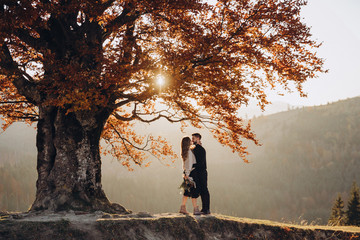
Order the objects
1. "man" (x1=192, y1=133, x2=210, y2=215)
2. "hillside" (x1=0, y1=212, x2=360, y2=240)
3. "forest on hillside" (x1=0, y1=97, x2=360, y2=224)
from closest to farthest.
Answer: "hillside" (x1=0, y1=212, x2=360, y2=240) < "man" (x1=192, y1=133, x2=210, y2=215) < "forest on hillside" (x1=0, y1=97, x2=360, y2=224)

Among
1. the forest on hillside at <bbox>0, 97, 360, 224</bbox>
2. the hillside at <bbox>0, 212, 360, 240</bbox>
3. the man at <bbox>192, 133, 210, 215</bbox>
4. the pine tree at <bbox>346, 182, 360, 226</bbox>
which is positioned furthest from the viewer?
the forest on hillside at <bbox>0, 97, 360, 224</bbox>

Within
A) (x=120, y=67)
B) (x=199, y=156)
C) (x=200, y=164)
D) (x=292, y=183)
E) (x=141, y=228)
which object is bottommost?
(x=292, y=183)

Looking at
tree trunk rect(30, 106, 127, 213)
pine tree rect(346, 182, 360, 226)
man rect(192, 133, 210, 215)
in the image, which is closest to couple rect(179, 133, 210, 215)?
man rect(192, 133, 210, 215)

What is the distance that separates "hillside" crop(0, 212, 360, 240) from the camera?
668 cm

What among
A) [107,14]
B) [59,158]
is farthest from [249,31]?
[59,158]

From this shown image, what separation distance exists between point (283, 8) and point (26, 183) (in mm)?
182239

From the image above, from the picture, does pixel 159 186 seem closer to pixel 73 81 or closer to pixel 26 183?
pixel 26 183

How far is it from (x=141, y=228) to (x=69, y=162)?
3.61 m

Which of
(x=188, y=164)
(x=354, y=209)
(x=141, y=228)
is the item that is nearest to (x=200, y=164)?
(x=188, y=164)

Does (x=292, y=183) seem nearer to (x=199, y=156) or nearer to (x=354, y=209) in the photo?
(x=354, y=209)

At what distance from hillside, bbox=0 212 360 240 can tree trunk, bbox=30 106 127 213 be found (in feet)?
3.45

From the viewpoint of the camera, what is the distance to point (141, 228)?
7.73m

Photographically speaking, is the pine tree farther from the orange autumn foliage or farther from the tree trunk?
the tree trunk

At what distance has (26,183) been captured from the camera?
168 m
